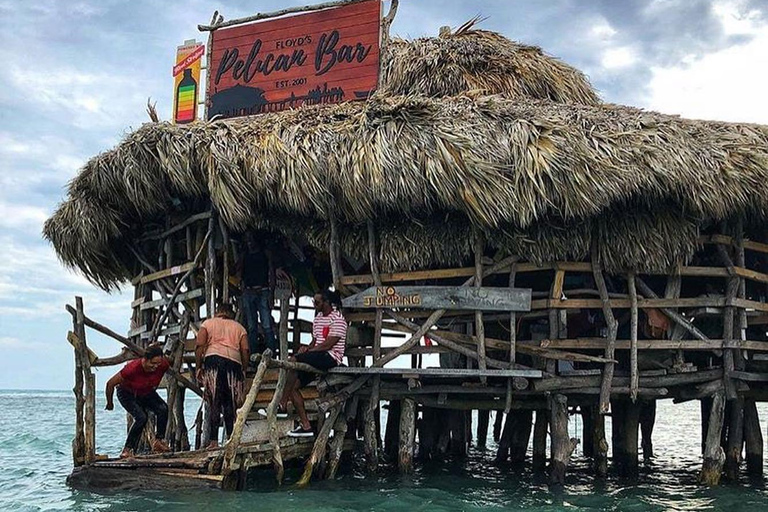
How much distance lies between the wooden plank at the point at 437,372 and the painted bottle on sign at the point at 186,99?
6.21 metres

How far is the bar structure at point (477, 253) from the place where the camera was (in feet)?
34.6

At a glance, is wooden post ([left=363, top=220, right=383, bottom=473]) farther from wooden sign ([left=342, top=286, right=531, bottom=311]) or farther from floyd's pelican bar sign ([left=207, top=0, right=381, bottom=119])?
floyd's pelican bar sign ([left=207, top=0, right=381, bottom=119])

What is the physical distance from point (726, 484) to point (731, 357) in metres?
1.99

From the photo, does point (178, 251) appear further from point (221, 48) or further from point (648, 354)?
point (648, 354)

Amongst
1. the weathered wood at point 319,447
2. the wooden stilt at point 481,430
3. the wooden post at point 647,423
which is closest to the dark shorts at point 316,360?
the weathered wood at point 319,447

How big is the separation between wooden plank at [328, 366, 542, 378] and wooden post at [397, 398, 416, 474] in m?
0.86

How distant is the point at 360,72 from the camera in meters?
13.4

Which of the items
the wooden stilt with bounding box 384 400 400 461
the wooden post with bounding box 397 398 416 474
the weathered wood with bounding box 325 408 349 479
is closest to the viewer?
the weathered wood with bounding box 325 408 349 479

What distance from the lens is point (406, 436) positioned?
Answer: 1170cm

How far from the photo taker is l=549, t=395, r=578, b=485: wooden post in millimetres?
11039

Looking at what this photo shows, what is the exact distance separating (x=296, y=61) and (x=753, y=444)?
31.4 feet

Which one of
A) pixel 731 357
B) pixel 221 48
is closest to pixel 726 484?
pixel 731 357

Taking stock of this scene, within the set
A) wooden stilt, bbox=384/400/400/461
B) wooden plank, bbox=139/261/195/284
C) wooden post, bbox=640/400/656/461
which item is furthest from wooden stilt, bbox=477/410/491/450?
wooden plank, bbox=139/261/195/284

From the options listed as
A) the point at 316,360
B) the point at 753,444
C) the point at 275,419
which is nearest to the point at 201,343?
the point at 275,419
